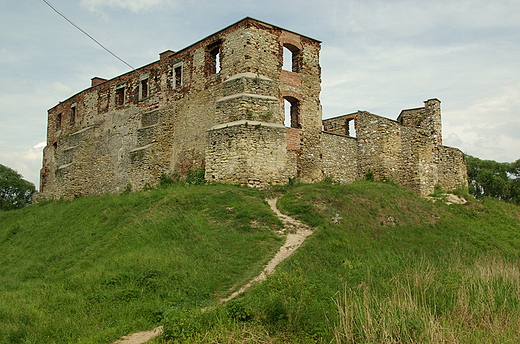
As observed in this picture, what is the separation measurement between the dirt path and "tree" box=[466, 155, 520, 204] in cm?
2982

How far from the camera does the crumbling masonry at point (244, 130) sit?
1755 centimetres

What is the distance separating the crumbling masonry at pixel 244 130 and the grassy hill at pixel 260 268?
2.27m

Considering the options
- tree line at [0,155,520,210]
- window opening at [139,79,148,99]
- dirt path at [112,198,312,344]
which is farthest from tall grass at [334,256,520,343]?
tree line at [0,155,520,210]

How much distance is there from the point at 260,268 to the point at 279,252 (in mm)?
1178

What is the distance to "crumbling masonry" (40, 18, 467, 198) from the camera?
17547mm

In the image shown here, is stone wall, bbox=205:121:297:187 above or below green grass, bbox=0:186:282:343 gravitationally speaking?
above

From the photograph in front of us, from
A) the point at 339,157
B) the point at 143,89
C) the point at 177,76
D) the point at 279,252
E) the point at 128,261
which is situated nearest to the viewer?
the point at 128,261

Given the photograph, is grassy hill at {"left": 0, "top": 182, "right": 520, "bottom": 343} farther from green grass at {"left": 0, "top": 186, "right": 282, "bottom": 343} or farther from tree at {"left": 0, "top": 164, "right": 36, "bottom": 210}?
tree at {"left": 0, "top": 164, "right": 36, "bottom": 210}

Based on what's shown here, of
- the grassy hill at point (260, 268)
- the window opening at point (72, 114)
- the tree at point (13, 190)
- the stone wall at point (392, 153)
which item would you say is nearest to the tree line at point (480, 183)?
the tree at point (13, 190)

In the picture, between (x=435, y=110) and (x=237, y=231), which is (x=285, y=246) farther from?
(x=435, y=110)

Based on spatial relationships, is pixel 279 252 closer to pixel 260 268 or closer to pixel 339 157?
pixel 260 268

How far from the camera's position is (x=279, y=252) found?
1112cm

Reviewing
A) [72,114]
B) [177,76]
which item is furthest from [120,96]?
[72,114]

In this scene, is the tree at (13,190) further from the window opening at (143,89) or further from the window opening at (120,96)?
the window opening at (143,89)
